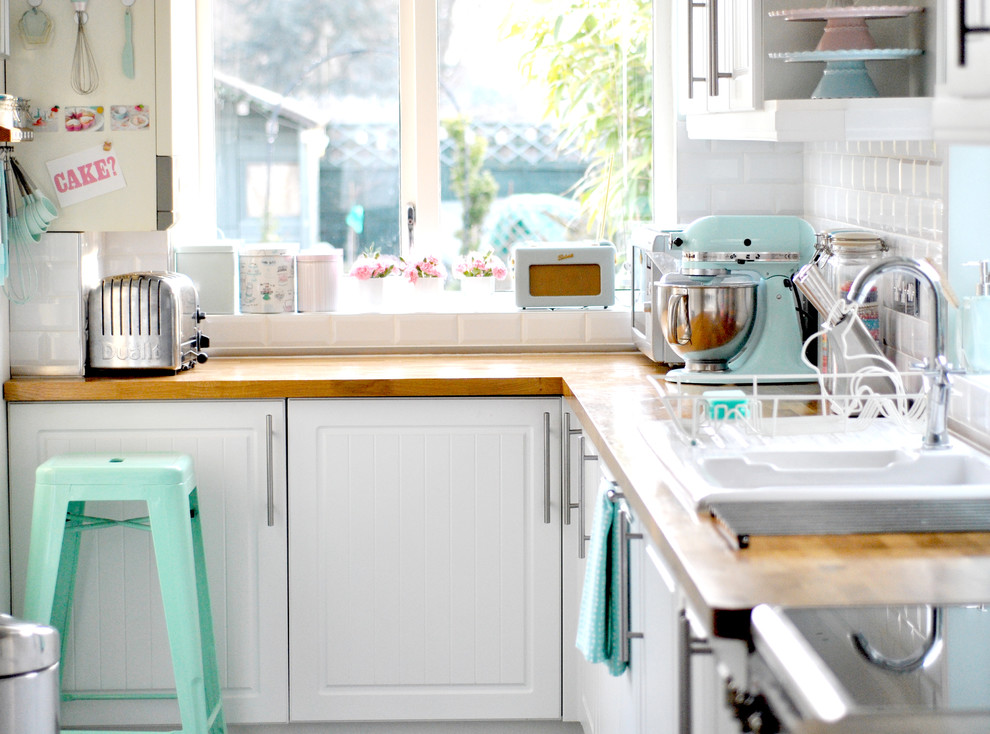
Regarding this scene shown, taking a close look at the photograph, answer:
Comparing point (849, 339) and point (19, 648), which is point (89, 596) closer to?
point (19, 648)

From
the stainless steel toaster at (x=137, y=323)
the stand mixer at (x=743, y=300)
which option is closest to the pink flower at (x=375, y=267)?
the stainless steel toaster at (x=137, y=323)

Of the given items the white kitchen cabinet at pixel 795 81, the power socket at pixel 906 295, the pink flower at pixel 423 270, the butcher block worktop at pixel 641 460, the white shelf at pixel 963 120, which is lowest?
the butcher block worktop at pixel 641 460

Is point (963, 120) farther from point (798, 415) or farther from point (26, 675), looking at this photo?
point (26, 675)

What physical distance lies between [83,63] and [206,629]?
1.43 m

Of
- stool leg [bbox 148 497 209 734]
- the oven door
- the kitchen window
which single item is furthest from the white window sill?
the oven door

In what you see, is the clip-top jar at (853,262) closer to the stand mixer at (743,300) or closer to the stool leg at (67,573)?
the stand mixer at (743,300)

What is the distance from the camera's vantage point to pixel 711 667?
158 centimetres

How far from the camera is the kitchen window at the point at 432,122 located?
3719 mm

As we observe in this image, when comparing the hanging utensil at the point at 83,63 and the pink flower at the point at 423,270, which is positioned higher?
the hanging utensil at the point at 83,63

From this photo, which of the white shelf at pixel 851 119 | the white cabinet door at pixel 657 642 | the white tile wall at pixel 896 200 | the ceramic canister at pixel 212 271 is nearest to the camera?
the white cabinet door at pixel 657 642

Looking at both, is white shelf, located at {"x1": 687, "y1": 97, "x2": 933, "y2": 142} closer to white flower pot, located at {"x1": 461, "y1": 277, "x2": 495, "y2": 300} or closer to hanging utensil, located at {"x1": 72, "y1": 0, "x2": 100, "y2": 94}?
white flower pot, located at {"x1": 461, "y1": 277, "x2": 495, "y2": 300}

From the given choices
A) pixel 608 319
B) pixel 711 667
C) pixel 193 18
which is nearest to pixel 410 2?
pixel 193 18

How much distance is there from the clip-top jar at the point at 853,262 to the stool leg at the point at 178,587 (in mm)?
1456

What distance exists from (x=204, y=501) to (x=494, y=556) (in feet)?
2.36
